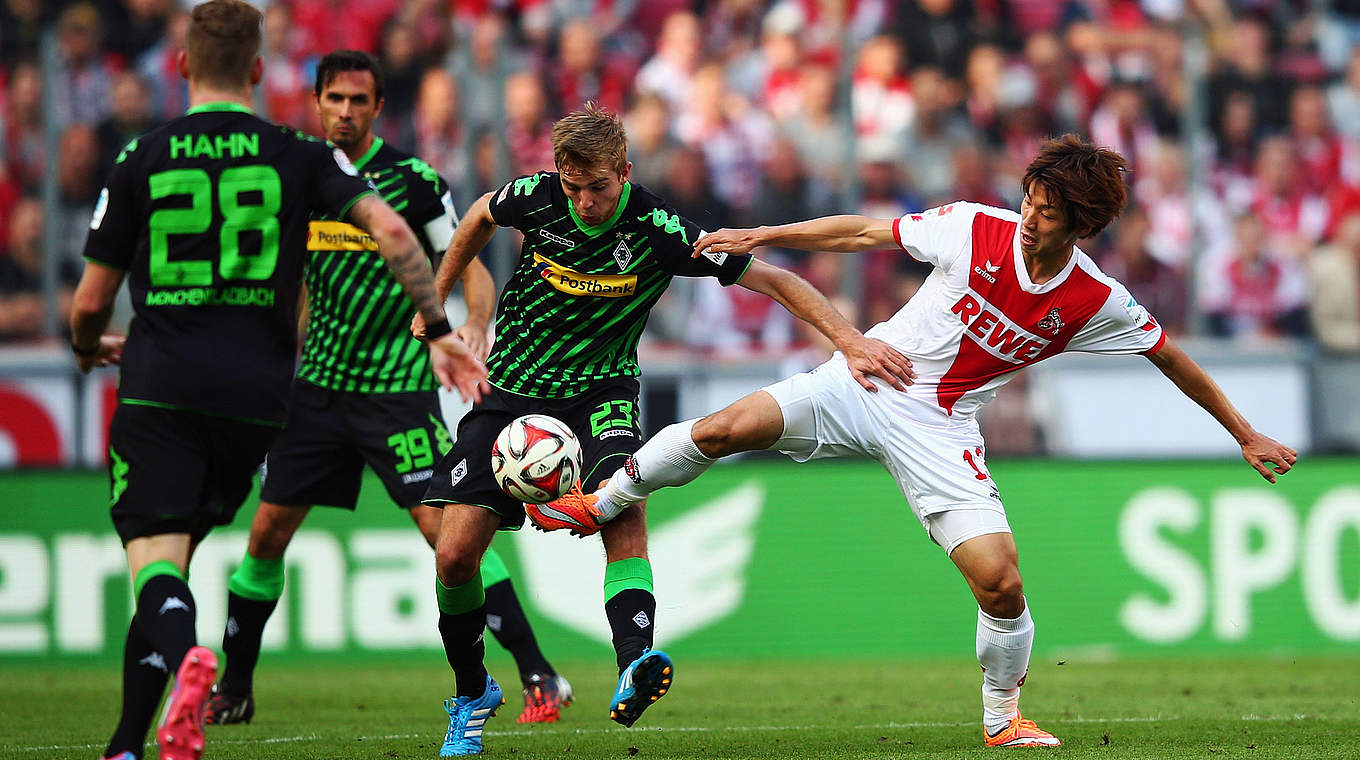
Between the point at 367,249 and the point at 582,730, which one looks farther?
the point at 367,249

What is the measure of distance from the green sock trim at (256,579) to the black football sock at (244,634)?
1.1 inches

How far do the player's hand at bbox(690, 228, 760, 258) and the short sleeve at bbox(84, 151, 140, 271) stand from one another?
2097 millimetres

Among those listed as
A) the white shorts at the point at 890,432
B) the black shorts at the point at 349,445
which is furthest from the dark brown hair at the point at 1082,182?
the black shorts at the point at 349,445

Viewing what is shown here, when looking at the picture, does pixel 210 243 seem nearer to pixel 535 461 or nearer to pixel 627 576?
pixel 535 461

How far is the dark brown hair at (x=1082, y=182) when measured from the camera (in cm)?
579

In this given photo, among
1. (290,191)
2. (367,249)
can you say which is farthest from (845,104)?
(290,191)

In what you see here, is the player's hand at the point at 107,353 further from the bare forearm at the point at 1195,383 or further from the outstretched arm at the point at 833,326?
the bare forearm at the point at 1195,383

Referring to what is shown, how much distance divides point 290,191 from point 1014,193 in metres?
8.42

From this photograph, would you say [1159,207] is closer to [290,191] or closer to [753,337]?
[753,337]

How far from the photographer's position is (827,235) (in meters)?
6.18

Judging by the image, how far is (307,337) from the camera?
762 centimetres

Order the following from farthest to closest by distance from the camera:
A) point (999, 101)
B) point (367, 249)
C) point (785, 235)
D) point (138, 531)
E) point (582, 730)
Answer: point (999, 101)
point (367, 249)
point (582, 730)
point (785, 235)
point (138, 531)

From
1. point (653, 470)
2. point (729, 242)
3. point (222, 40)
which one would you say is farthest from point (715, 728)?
point (222, 40)

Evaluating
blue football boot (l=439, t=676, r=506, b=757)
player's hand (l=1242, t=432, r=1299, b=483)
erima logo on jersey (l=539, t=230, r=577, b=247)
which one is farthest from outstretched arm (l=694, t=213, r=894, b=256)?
blue football boot (l=439, t=676, r=506, b=757)
